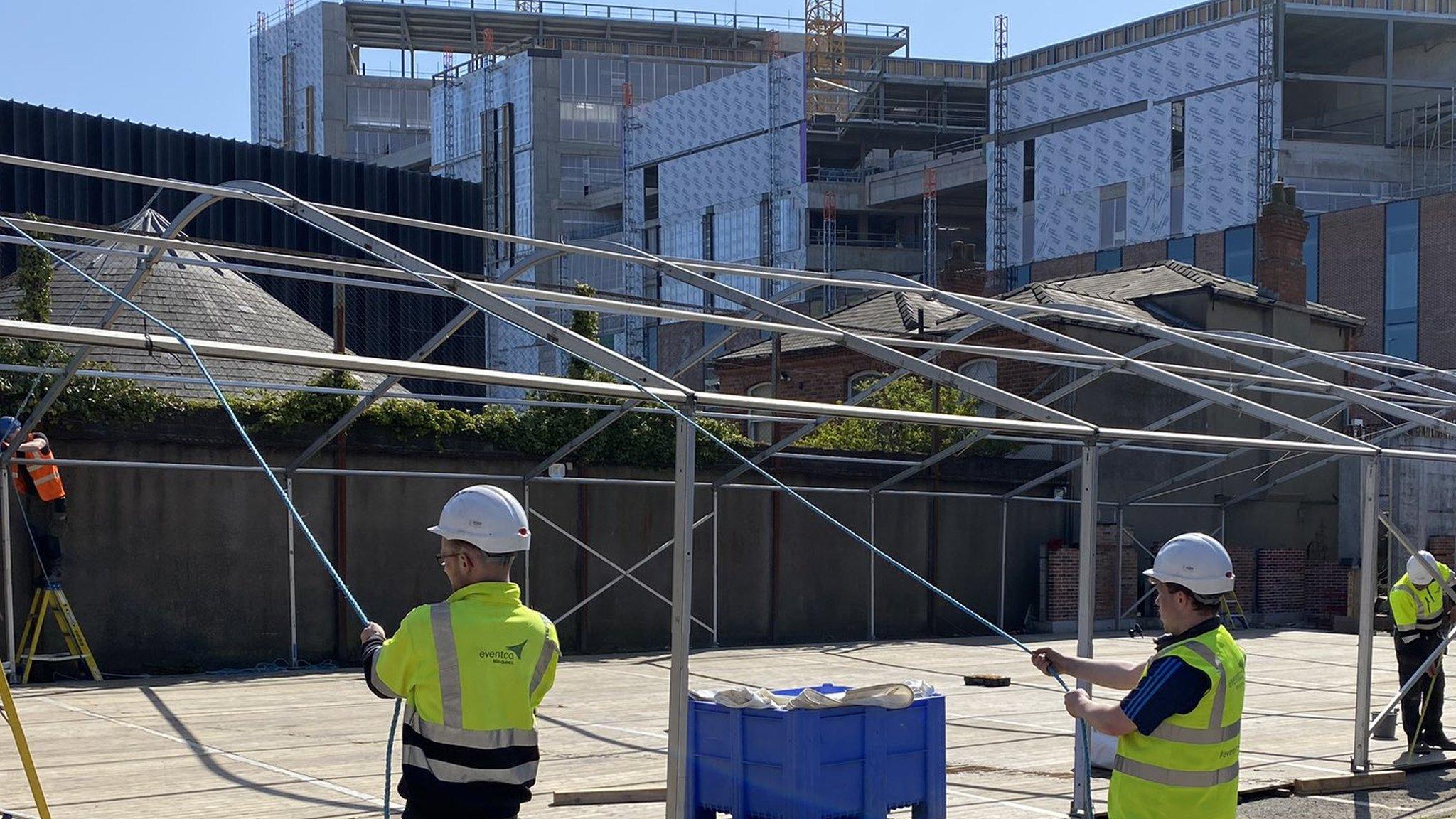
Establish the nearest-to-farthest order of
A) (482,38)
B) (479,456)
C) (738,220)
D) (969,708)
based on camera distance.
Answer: (969,708)
(479,456)
(738,220)
(482,38)

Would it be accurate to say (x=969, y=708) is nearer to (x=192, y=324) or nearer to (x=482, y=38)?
(x=192, y=324)

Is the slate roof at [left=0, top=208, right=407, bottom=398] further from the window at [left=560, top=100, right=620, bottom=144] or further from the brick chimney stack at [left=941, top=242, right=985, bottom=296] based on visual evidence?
the window at [left=560, top=100, right=620, bottom=144]

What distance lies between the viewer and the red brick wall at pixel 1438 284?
46.8 meters

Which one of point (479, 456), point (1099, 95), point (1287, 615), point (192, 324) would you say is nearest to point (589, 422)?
point (479, 456)

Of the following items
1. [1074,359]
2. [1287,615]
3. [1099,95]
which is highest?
[1099,95]

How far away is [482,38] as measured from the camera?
9225 centimetres

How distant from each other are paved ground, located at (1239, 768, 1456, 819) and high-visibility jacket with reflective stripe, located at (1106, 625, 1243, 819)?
16.8ft

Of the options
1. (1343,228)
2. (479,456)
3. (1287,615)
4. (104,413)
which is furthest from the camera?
(1343,228)

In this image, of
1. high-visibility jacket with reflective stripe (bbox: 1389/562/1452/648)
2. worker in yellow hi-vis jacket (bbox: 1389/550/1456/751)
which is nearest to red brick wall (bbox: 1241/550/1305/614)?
worker in yellow hi-vis jacket (bbox: 1389/550/1456/751)

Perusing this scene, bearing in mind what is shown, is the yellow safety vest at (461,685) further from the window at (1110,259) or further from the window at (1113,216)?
the window at (1113,216)

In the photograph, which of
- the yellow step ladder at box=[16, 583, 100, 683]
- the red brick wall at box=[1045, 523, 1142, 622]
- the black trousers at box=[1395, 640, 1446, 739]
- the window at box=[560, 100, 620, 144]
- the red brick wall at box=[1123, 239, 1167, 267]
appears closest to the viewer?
the black trousers at box=[1395, 640, 1446, 739]

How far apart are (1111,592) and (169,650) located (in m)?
15.5

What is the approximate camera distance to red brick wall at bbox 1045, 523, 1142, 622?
2466 cm

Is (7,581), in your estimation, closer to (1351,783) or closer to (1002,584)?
(1351,783)
